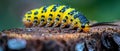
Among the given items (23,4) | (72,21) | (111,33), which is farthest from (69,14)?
(23,4)

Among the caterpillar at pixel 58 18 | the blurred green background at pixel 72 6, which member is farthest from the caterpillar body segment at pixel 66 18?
the blurred green background at pixel 72 6

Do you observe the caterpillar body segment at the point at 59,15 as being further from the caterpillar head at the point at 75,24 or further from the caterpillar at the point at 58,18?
the caterpillar head at the point at 75,24

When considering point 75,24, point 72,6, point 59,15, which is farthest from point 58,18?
point 72,6

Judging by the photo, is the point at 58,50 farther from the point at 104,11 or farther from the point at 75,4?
the point at 75,4

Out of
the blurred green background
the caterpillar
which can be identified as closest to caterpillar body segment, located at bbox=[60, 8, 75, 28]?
the caterpillar

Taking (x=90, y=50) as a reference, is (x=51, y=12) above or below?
above

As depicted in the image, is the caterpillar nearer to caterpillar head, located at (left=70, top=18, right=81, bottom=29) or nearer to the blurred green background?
caterpillar head, located at (left=70, top=18, right=81, bottom=29)
